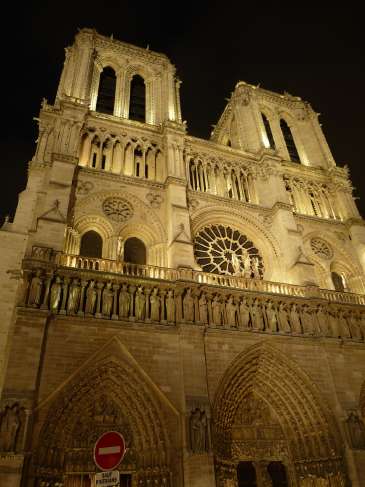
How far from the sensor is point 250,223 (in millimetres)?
14133

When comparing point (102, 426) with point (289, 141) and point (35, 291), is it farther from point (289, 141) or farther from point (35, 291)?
point (289, 141)

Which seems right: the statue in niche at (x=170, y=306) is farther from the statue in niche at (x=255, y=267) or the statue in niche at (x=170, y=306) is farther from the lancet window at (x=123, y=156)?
the lancet window at (x=123, y=156)

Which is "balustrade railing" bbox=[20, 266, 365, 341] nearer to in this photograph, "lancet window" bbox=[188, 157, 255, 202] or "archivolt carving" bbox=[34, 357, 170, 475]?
"archivolt carving" bbox=[34, 357, 170, 475]

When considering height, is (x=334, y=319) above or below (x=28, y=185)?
below

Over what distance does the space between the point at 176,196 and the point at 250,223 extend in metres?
3.06

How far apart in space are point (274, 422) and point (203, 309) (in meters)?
3.41

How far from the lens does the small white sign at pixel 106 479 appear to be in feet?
15.0

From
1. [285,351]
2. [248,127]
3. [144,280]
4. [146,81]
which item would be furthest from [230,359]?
[146,81]

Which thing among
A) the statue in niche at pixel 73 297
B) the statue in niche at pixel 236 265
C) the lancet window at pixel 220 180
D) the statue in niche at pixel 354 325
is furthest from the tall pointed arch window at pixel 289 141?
the statue in niche at pixel 73 297

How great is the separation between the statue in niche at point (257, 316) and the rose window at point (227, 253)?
5.43 feet

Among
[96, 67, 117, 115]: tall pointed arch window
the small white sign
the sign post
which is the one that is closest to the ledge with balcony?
the sign post

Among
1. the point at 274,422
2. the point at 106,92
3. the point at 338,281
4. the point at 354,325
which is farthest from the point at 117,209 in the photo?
the point at 338,281

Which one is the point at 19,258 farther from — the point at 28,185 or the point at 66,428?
the point at 66,428

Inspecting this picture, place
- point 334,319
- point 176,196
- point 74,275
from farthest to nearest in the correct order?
point 176,196
point 334,319
point 74,275
